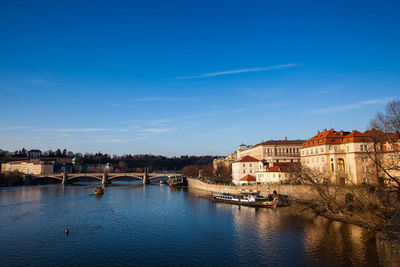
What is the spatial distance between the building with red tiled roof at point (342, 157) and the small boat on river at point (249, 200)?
34.1 feet

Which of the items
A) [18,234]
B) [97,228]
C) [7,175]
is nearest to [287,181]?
[97,228]

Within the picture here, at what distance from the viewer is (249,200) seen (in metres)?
52.8

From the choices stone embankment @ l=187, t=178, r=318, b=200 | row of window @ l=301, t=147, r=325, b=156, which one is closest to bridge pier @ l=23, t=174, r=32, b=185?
stone embankment @ l=187, t=178, r=318, b=200

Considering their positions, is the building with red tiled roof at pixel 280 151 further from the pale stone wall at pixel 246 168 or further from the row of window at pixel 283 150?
the pale stone wall at pixel 246 168

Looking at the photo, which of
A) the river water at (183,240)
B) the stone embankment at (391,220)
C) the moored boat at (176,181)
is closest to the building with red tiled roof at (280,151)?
the stone embankment at (391,220)

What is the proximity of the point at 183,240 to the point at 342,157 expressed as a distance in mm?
34401

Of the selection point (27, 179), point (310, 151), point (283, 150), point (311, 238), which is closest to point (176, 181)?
point (283, 150)

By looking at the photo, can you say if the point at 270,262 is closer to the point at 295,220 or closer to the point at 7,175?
the point at 295,220

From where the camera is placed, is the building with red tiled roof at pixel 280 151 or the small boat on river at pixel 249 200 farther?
the building with red tiled roof at pixel 280 151

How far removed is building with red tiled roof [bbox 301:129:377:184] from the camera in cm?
4441

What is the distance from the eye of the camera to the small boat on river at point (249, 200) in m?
49.6

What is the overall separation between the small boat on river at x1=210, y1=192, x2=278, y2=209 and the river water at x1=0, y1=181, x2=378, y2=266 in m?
4.81

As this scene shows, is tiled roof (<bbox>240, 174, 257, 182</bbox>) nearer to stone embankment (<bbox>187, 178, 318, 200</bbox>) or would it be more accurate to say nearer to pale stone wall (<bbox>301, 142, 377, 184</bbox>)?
stone embankment (<bbox>187, 178, 318, 200</bbox>)

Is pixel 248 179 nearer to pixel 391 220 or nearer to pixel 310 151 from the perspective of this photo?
pixel 310 151
